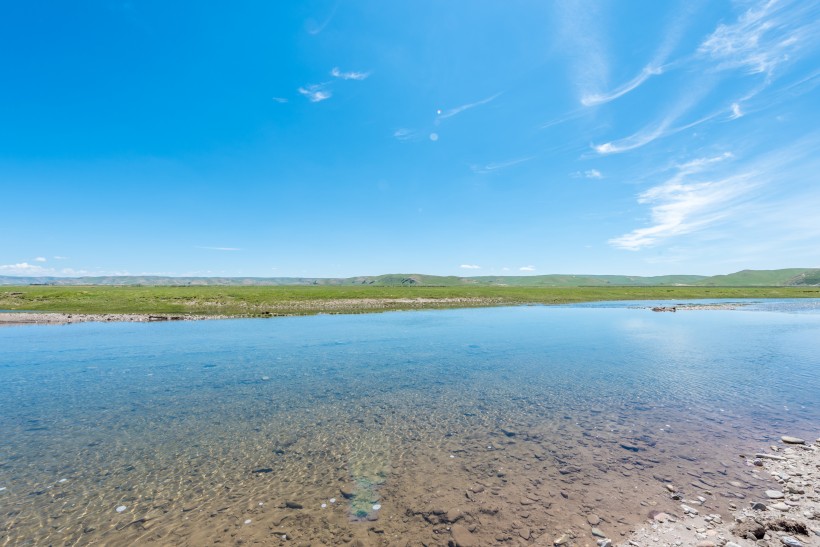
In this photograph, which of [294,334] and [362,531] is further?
[294,334]

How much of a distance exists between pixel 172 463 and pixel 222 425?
10.3 ft

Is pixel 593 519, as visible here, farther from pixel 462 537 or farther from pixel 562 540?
pixel 462 537

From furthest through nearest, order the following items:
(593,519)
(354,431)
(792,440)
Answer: (354,431) → (792,440) → (593,519)

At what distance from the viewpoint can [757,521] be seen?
8.09 meters

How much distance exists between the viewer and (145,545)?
7859 millimetres

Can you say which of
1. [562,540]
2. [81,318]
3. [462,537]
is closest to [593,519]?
[562,540]

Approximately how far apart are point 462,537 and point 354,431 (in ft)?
22.8

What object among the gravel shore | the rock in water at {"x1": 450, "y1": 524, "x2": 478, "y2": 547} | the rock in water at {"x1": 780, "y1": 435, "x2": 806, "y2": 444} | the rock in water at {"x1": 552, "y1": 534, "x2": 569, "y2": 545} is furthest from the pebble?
the gravel shore

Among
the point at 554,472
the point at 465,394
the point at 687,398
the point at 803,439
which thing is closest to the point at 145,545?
the point at 554,472

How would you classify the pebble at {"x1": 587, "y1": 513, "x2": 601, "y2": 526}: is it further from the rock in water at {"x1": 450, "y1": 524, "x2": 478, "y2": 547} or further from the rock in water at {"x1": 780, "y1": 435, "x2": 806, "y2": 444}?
the rock in water at {"x1": 780, "y1": 435, "x2": 806, "y2": 444}

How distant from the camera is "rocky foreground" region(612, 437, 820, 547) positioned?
297 inches

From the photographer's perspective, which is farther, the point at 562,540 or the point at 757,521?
the point at 757,521

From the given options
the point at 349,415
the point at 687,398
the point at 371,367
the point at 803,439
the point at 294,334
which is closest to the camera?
the point at 803,439

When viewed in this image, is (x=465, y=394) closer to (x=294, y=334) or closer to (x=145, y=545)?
(x=145, y=545)
